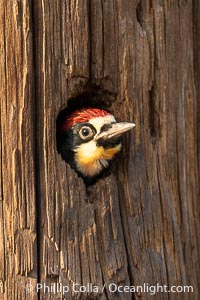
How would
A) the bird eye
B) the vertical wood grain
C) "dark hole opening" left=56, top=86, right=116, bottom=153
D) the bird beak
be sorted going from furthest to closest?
1. the bird eye
2. "dark hole opening" left=56, top=86, right=116, bottom=153
3. the bird beak
4. the vertical wood grain

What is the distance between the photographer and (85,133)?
504 centimetres

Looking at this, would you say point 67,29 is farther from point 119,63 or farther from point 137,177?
point 137,177

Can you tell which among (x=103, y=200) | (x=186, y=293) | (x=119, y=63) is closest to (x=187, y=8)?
(x=119, y=63)

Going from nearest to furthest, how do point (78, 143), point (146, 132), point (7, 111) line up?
point (7, 111), point (146, 132), point (78, 143)

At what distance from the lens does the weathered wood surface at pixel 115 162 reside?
441 centimetres

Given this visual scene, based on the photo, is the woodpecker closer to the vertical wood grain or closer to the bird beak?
the bird beak

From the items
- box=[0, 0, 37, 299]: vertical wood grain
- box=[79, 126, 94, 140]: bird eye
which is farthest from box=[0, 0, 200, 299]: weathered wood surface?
box=[79, 126, 94, 140]: bird eye

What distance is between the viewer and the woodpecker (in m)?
4.76

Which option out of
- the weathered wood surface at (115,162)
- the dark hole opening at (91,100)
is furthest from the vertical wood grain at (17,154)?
the dark hole opening at (91,100)

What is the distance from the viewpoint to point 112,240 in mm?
4562

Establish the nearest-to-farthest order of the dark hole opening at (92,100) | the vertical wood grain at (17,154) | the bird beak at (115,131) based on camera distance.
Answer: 1. the vertical wood grain at (17,154)
2. the bird beak at (115,131)
3. the dark hole opening at (92,100)

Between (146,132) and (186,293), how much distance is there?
1.02m

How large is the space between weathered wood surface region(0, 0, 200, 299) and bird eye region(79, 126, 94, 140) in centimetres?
28

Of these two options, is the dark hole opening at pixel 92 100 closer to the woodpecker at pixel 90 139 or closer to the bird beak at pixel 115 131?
the woodpecker at pixel 90 139
